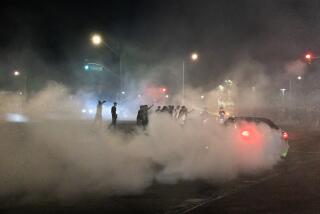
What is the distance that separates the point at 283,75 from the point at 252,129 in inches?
1151

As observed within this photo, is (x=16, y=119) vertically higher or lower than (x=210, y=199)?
higher

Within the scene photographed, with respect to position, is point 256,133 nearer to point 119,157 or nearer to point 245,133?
point 245,133

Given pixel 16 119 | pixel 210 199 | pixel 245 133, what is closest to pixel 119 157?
pixel 210 199

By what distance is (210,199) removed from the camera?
7676mm

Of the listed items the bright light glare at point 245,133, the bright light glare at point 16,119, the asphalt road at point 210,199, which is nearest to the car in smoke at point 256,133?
the bright light glare at point 245,133

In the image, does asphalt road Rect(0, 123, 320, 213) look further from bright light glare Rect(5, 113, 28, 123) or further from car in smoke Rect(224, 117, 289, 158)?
bright light glare Rect(5, 113, 28, 123)

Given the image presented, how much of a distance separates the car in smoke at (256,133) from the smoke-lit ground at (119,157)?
7 cm

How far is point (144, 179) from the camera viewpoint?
9250 millimetres

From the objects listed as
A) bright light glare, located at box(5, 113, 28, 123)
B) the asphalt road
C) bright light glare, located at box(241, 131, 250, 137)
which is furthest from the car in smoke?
bright light glare, located at box(5, 113, 28, 123)

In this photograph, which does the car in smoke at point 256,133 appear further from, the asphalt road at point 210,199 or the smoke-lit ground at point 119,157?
the asphalt road at point 210,199

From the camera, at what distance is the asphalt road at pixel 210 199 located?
680 cm

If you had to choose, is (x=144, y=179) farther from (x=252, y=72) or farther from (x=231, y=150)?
(x=252, y=72)

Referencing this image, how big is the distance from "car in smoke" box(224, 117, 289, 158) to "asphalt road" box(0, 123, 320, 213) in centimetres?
304

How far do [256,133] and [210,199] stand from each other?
19.6 ft
